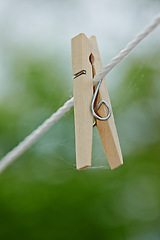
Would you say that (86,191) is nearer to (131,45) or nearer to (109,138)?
(109,138)

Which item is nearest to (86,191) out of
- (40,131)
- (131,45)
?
(40,131)

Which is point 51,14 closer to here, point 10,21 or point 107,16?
point 10,21

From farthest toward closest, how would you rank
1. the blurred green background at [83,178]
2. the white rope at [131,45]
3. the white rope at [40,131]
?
the blurred green background at [83,178] → the white rope at [40,131] → the white rope at [131,45]

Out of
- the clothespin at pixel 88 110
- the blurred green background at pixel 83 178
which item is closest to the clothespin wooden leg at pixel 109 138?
the clothespin at pixel 88 110

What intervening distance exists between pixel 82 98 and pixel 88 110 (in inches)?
1.0

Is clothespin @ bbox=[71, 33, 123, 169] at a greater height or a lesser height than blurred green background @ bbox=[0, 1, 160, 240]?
lesser

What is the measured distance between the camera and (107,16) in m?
2.24

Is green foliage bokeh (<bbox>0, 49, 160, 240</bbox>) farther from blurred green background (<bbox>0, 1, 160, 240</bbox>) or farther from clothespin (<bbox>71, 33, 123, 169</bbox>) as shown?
clothespin (<bbox>71, 33, 123, 169</bbox>)

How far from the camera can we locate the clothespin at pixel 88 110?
587mm

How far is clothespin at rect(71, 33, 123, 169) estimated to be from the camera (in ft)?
1.93

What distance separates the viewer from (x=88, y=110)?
605 millimetres

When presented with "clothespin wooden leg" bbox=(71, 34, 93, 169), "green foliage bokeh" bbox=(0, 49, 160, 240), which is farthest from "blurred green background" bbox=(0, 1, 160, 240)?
"clothespin wooden leg" bbox=(71, 34, 93, 169)

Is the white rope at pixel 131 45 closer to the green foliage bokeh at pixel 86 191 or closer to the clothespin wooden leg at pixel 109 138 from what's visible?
the clothespin wooden leg at pixel 109 138

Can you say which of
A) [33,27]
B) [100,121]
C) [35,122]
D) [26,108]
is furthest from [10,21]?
[100,121]
